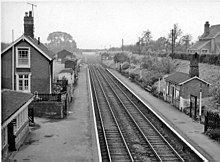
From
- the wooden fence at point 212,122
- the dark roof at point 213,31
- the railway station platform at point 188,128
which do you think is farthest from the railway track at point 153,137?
the dark roof at point 213,31

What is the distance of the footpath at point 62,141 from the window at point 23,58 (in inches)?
193

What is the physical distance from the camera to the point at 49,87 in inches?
917

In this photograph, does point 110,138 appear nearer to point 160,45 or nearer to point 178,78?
point 178,78

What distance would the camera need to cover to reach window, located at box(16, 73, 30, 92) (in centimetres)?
2283

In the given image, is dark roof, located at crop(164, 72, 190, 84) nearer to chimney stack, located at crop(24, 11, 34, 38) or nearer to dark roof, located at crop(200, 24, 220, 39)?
chimney stack, located at crop(24, 11, 34, 38)

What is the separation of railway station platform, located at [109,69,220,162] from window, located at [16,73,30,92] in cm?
953

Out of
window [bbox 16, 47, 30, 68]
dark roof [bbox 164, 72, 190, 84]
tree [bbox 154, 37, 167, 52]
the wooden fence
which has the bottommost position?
the wooden fence

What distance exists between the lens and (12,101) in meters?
13.3

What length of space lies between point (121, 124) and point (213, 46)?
1440 inches

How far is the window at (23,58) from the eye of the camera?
22.5 metres

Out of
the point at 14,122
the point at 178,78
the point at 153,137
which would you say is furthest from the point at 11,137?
the point at 178,78

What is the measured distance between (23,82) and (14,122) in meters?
10.1

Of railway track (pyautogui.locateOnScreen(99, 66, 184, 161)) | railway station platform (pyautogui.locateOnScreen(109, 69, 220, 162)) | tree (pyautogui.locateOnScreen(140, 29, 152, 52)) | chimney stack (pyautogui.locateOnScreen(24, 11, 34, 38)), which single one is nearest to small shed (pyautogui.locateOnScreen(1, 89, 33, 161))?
railway track (pyautogui.locateOnScreen(99, 66, 184, 161))

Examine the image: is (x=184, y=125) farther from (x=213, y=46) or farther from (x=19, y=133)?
(x=213, y=46)
